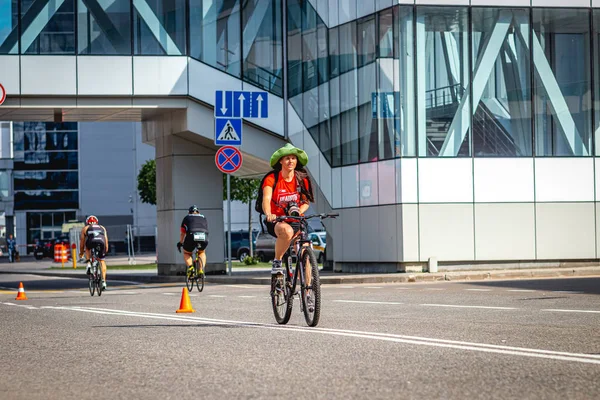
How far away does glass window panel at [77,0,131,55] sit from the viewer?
→ 28281mm

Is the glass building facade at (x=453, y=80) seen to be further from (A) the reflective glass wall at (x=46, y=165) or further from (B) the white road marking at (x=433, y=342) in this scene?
(A) the reflective glass wall at (x=46, y=165)

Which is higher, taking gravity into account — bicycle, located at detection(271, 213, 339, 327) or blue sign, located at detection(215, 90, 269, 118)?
blue sign, located at detection(215, 90, 269, 118)

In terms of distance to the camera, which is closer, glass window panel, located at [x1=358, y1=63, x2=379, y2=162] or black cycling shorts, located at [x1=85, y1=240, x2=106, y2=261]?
black cycling shorts, located at [x1=85, y1=240, x2=106, y2=261]

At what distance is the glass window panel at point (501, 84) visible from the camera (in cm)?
2528

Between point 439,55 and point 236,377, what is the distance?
1954 cm

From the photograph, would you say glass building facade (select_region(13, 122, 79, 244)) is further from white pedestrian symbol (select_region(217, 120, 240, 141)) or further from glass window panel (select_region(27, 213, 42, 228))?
white pedestrian symbol (select_region(217, 120, 240, 141))

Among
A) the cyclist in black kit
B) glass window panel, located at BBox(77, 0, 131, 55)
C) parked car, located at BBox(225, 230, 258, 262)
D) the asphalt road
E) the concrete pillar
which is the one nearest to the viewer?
the asphalt road

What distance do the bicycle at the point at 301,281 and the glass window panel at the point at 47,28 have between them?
1884 centimetres

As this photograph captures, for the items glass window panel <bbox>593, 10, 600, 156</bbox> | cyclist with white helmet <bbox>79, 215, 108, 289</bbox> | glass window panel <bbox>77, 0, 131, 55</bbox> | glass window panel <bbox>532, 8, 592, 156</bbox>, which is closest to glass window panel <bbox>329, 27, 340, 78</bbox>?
glass window panel <bbox>532, 8, 592, 156</bbox>

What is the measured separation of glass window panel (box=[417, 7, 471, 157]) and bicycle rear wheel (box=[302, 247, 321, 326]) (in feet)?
49.1

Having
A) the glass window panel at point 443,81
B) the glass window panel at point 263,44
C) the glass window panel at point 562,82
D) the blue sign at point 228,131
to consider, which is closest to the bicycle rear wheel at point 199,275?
the blue sign at point 228,131

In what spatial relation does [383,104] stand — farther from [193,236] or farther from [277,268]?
[277,268]

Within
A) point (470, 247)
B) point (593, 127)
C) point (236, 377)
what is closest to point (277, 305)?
point (236, 377)

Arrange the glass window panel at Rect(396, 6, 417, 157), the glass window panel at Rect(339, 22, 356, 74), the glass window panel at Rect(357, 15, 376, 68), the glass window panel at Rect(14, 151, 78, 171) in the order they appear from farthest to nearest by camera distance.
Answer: the glass window panel at Rect(14, 151, 78, 171) < the glass window panel at Rect(339, 22, 356, 74) < the glass window panel at Rect(357, 15, 376, 68) < the glass window panel at Rect(396, 6, 417, 157)
